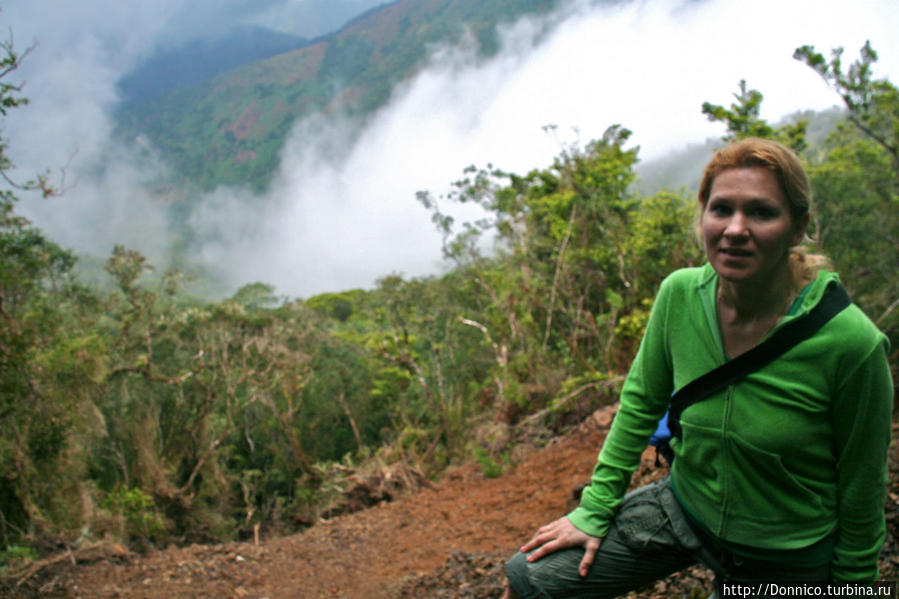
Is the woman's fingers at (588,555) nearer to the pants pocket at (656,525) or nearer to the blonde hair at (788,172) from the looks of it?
the pants pocket at (656,525)

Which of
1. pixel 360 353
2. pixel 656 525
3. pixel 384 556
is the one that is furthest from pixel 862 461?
pixel 360 353

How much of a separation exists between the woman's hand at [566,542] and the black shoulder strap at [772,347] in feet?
1.30

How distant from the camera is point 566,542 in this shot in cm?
130

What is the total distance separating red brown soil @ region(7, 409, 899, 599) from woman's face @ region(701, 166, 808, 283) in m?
2.31

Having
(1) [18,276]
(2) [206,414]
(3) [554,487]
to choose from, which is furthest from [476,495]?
(2) [206,414]

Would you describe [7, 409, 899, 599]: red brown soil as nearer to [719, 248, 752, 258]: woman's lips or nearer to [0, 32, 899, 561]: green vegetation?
[0, 32, 899, 561]: green vegetation

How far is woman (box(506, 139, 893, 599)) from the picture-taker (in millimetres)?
1115

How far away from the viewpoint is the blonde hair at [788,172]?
46.6 inches

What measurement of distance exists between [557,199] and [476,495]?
755 centimetres

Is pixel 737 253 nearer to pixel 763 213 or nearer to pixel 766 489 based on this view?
pixel 763 213

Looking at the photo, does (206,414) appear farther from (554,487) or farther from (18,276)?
(554,487)

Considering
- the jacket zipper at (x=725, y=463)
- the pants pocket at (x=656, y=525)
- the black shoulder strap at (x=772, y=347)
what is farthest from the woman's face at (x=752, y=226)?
the pants pocket at (x=656, y=525)

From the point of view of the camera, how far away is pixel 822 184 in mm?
11734

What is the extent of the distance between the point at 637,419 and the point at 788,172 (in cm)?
65
